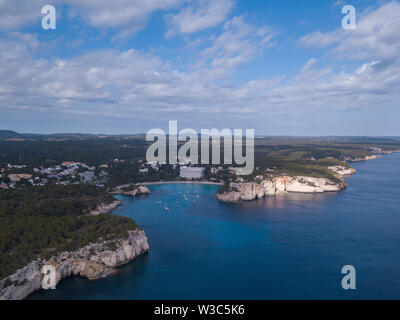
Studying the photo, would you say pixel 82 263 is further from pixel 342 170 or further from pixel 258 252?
pixel 342 170

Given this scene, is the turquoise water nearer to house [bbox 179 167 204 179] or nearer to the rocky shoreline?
the rocky shoreline

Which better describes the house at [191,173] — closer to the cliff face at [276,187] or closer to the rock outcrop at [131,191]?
the rock outcrop at [131,191]

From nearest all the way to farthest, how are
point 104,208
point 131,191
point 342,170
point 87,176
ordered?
point 104,208
point 131,191
point 87,176
point 342,170

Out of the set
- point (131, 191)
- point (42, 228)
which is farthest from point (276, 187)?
point (42, 228)

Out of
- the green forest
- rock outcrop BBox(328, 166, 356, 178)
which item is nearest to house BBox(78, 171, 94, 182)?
the green forest

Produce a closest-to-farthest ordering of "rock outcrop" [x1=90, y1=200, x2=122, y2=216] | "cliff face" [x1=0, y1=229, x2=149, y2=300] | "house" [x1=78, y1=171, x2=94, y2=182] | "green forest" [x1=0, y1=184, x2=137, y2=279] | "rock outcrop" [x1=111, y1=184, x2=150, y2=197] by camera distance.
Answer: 1. "cliff face" [x1=0, y1=229, x2=149, y2=300]
2. "green forest" [x1=0, y1=184, x2=137, y2=279]
3. "rock outcrop" [x1=90, y1=200, x2=122, y2=216]
4. "rock outcrop" [x1=111, y1=184, x2=150, y2=197]
5. "house" [x1=78, y1=171, x2=94, y2=182]

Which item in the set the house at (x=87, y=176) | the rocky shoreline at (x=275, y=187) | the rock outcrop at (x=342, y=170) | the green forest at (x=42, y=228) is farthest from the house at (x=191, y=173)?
the rock outcrop at (x=342, y=170)
